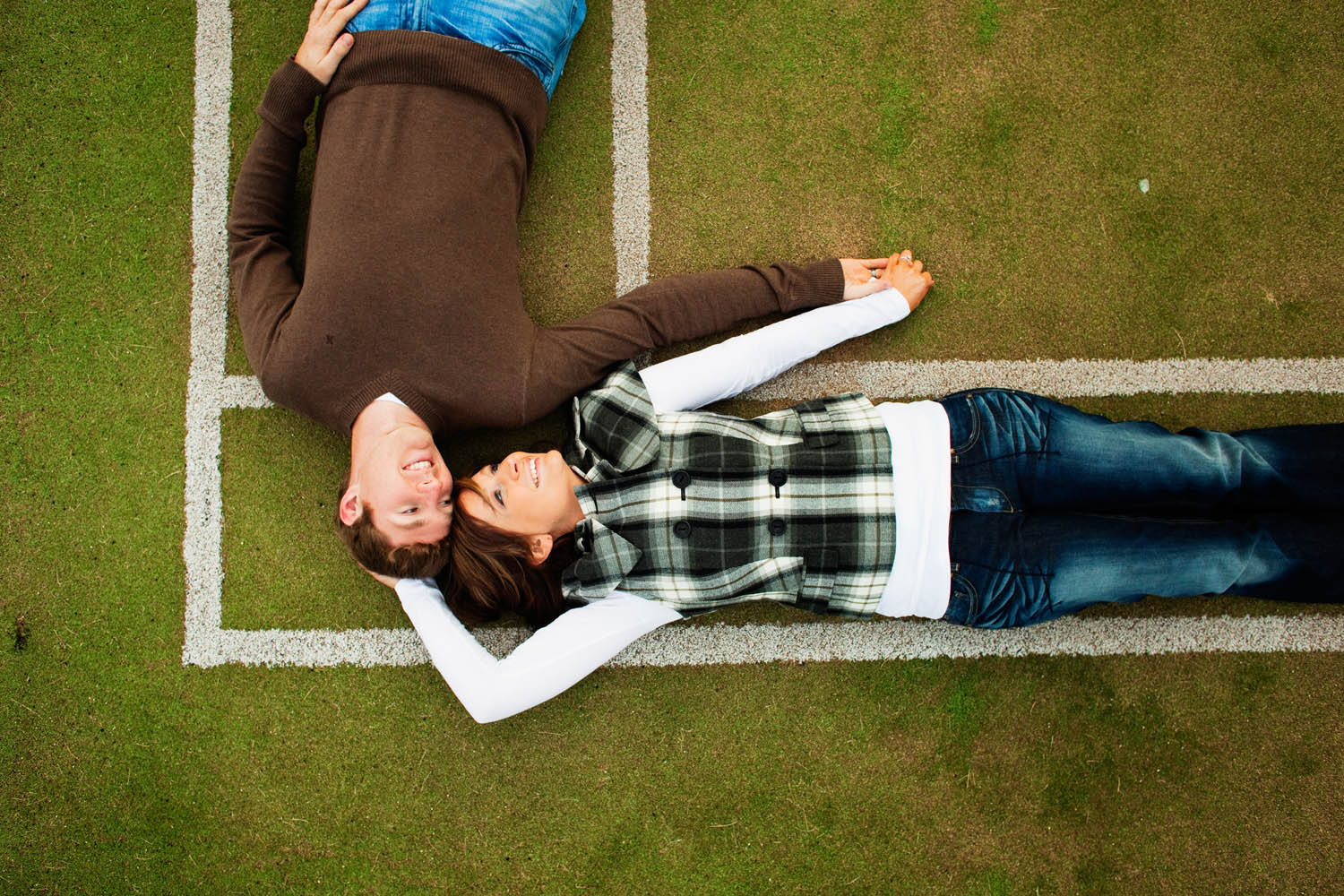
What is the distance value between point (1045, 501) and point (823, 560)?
0.75 meters

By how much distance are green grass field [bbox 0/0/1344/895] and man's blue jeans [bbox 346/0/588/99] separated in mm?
388

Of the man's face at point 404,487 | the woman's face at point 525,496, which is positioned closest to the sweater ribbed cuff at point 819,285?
the woman's face at point 525,496

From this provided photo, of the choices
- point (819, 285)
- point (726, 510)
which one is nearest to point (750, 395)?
point (819, 285)

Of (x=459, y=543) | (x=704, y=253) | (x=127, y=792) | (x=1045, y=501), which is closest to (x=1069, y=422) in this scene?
(x=1045, y=501)

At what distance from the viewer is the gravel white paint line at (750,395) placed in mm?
2855

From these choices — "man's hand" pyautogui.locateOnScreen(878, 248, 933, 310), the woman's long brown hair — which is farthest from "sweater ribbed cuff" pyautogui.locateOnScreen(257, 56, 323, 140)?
"man's hand" pyautogui.locateOnScreen(878, 248, 933, 310)

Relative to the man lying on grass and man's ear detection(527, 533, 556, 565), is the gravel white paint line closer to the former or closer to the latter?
the man lying on grass

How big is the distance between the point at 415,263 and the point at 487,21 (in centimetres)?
83

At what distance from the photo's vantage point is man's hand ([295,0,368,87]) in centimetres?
259

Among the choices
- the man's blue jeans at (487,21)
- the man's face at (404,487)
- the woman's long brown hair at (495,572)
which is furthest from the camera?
the man's blue jeans at (487,21)

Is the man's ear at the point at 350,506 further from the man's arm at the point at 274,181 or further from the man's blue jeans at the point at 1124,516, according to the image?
the man's blue jeans at the point at 1124,516

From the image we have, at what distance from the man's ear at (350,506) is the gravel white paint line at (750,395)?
0.62 meters

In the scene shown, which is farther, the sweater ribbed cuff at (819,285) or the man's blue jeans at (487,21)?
the sweater ribbed cuff at (819,285)

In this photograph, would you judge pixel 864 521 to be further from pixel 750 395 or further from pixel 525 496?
pixel 525 496
